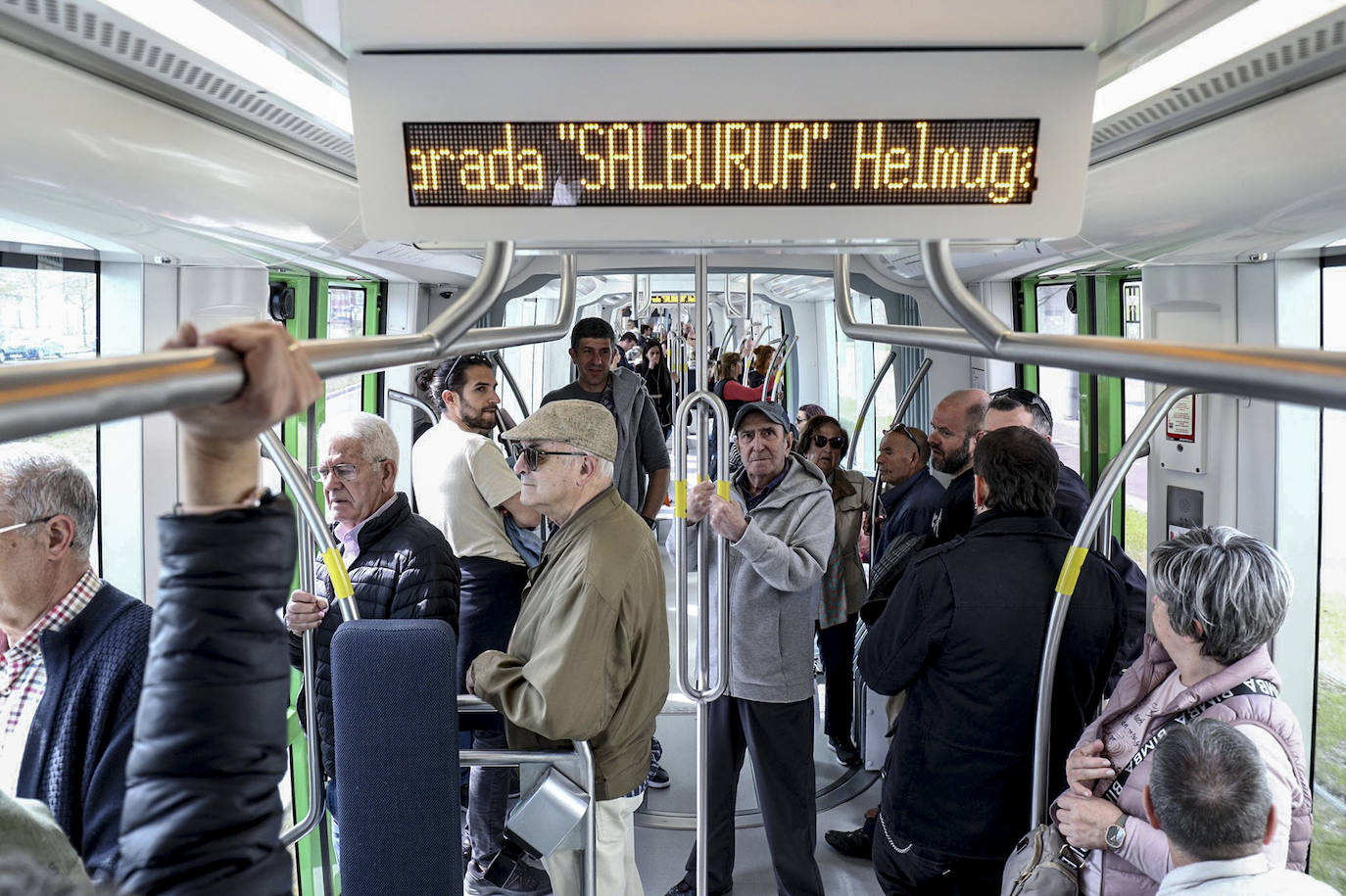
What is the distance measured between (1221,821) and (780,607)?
2070 mm

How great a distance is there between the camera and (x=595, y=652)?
261cm

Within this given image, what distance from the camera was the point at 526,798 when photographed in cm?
267

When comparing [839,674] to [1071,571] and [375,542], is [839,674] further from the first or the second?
[375,542]

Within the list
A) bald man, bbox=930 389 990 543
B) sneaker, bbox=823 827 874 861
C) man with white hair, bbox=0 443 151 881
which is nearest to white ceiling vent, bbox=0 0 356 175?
man with white hair, bbox=0 443 151 881

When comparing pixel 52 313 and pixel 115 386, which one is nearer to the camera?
pixel 115 386

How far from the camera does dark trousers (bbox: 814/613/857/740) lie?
4.93 m

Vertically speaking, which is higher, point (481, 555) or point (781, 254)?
point (781, 254)

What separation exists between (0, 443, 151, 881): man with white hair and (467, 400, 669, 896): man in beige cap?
3.27 feet

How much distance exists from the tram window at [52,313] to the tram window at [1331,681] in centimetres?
357

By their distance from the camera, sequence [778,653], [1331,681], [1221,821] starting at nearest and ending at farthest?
[1221,821], [1331,681], [778,653]

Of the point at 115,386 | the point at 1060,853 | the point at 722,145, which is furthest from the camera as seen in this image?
the point at 1060,853

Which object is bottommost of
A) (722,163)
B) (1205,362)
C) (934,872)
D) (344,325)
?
(934,872)

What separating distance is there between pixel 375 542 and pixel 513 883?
1.74 m

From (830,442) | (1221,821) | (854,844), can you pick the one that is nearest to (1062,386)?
(830,442)
